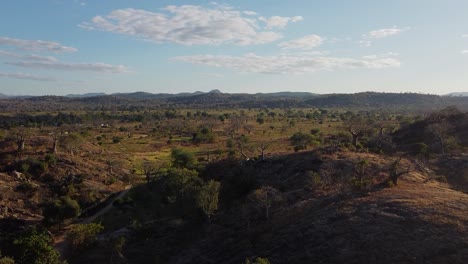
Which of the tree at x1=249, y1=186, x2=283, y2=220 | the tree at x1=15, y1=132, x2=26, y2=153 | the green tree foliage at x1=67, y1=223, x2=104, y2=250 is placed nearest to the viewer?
the green tree foliage at x1=67, y1=223, x2=104, y2=250

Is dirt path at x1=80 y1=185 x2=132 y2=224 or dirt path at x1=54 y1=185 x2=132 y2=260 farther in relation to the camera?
dirt path at x1=80 y1=185 x2=132 y2=224

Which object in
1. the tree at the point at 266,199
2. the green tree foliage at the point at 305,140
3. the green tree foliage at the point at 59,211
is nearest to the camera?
the tree at the point at 266,199

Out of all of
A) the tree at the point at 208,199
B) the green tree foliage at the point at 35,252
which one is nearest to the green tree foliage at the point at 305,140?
the tree at the point at 208,199

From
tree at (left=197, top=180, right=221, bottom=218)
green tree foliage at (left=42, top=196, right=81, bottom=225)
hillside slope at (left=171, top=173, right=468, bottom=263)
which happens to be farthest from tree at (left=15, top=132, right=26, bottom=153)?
hillside slope at (left=171, top=173, right=468, bottom=263)

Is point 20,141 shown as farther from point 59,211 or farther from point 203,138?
point 203,138

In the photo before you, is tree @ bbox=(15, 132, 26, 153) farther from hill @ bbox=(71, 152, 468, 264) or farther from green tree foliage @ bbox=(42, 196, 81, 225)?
hill @ bbox=(71, 152, 468, 264)

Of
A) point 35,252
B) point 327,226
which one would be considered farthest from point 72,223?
point 327,226

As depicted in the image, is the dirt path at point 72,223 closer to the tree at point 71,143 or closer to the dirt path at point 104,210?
the dirt path at point 104,210

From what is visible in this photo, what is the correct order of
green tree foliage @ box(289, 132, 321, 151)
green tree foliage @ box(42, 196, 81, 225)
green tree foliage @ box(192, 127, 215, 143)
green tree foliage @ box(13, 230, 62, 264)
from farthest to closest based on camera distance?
1. green tree foliage @ box(192, 127, 215, 143)
2. green tree foliage @ box(289, 132, 321, 151)
3. green tree foliage @ box(42, 196, 81, 225)
4. green tree foliage @ box(13, 230, 62, 264)

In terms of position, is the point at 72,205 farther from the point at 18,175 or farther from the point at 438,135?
the point at 438,135

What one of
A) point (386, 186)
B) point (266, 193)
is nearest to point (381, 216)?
point (386, 186)
